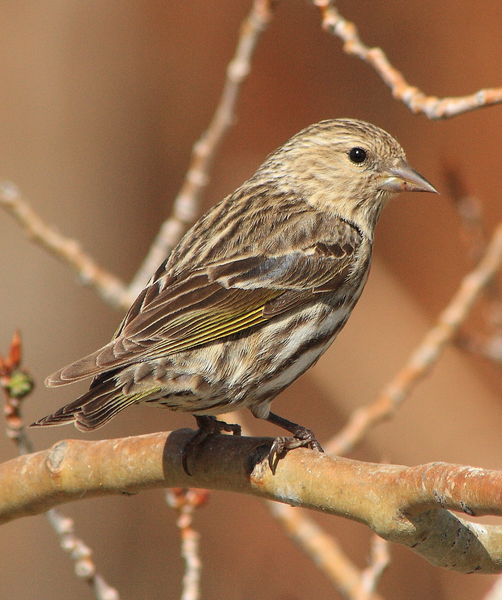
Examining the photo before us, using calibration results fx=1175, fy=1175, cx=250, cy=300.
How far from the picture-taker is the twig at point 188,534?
4.76m

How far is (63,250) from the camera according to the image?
5.74 metres

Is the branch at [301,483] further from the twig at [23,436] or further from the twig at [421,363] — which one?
the twig at [421,363]

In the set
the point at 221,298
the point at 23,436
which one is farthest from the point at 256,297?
the point at 23,436

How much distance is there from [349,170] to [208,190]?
214 inches

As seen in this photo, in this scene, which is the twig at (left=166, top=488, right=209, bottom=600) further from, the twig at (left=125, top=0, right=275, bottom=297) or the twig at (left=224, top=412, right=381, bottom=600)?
the twig at (left=125, top=0, right=275, bottom=297)

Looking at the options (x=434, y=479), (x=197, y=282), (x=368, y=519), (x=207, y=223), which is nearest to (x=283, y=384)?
(x=197, y=282)

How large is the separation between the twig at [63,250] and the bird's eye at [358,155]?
1345 millimetres

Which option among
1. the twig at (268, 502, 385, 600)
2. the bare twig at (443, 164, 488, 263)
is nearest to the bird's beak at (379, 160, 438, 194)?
the bare twig at (443, 164, 488, 263)

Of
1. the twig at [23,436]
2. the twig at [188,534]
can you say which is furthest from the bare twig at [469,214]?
the twig at [23,436]

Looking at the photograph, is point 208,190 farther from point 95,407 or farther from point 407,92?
point 95,407

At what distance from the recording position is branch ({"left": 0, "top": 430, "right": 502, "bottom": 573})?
350 cm

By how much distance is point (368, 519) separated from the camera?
3785 millimetres

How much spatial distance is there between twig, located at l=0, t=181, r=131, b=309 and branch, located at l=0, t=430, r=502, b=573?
1.29 metres

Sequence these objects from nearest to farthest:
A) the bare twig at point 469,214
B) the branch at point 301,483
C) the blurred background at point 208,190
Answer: the branch at point 301,483
the bare twig at point 469,214
the blurred background at point 208,190
